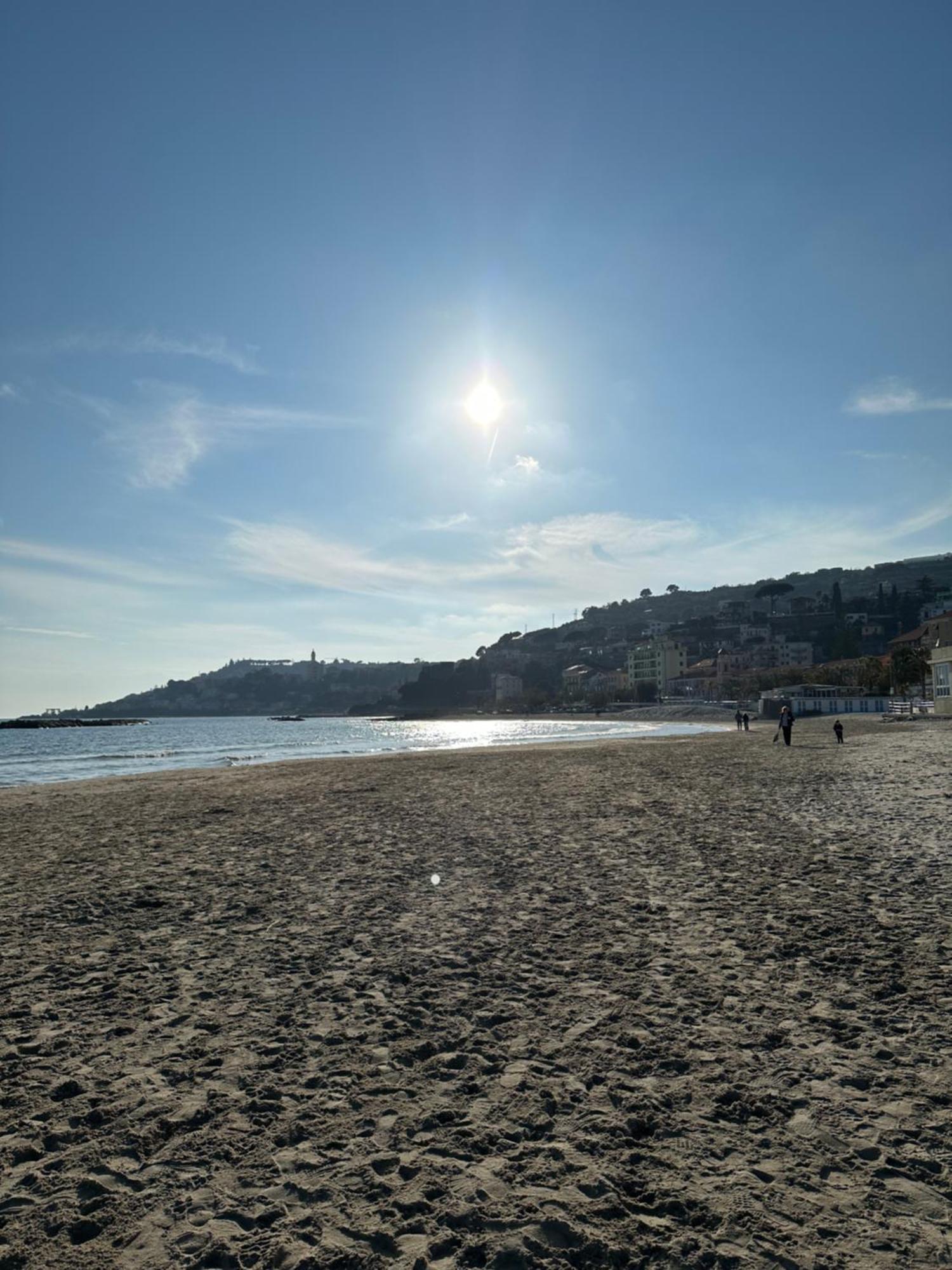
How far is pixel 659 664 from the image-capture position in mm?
190750

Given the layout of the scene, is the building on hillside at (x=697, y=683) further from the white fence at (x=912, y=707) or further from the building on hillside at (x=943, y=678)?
the building on hillside at (x=943, y=678)

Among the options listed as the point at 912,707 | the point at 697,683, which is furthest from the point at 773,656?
the point at 912,707

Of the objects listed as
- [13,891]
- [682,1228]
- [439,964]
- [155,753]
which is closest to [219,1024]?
[439,964]

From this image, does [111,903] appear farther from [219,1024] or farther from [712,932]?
[712,932]

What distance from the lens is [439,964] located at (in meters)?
6.91

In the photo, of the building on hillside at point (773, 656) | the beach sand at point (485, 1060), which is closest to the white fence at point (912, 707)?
the beach sand at point (485, 1060)

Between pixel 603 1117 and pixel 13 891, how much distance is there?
9.54 metres

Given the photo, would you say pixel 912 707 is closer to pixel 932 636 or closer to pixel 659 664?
pixel 932 636

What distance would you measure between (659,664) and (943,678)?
Result: 461 feet

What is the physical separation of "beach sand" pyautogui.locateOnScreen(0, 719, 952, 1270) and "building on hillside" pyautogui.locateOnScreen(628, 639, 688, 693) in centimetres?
17700

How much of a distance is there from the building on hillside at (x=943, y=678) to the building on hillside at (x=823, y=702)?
52.9ft

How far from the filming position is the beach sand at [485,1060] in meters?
3.38

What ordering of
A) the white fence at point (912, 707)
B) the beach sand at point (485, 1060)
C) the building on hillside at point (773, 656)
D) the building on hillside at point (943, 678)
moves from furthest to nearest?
1. the building on hillside at point (773, 656)
2. the white fence at point (912, 707)
3. the building on hillside at point (943, 678)
4. the beach sand at point (485, 1060)

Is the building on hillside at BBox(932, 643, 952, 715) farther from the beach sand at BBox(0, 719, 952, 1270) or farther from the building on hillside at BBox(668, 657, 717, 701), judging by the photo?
the building on hillside at BBox(668, 657, 717, 701)
